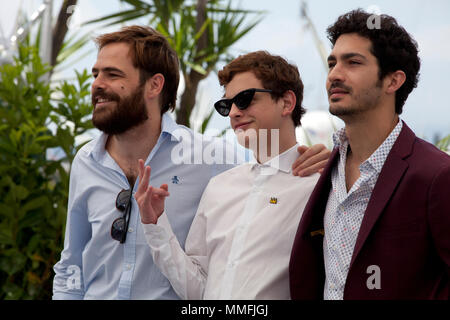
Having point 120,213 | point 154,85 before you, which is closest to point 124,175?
point 120,213

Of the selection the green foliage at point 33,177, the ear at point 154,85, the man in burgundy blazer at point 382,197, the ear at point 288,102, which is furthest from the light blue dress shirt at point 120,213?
the green foliage at point 33,177

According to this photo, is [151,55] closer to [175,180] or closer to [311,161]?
[175,180]

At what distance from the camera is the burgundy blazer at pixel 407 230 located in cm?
131

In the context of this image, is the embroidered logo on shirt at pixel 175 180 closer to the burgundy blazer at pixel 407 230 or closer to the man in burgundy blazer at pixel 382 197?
the man in burgundy blazer at pixel 382 197

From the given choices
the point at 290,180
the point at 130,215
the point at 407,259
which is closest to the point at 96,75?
the point at 130,215

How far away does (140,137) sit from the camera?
84.2 inches

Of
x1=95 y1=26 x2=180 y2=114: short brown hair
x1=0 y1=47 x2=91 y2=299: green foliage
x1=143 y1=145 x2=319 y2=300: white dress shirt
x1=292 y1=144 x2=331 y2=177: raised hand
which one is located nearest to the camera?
x1=143 y1=145 x2=319 y2=300: white dress shirt

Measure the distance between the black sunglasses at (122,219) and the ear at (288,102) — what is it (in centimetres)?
67

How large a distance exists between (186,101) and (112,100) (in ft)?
8.03

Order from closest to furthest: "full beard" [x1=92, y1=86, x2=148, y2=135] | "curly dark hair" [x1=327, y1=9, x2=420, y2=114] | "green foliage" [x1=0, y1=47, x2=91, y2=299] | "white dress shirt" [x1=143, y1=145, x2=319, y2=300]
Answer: "curly dark hair" [x1=327, y1=9, x2=420, y2=114] < "white dress shirt" [x1=143, y1=145, x2=319, y2=300] < "full beard" [x1=92, y1=86, x2=148, y2=135] < "green foliage" [x1=0, y1=47, x2=91, y2=299]

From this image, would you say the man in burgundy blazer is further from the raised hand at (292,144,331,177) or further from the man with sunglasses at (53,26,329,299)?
the man with sunglasses at (53,26,329,299)

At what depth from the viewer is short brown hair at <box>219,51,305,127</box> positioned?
1835mm

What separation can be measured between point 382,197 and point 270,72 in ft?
2.11

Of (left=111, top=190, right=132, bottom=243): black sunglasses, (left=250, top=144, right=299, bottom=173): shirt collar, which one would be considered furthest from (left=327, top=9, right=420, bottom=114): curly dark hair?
(left=111, top=190, right=132, bottom=243): black sunglasses
